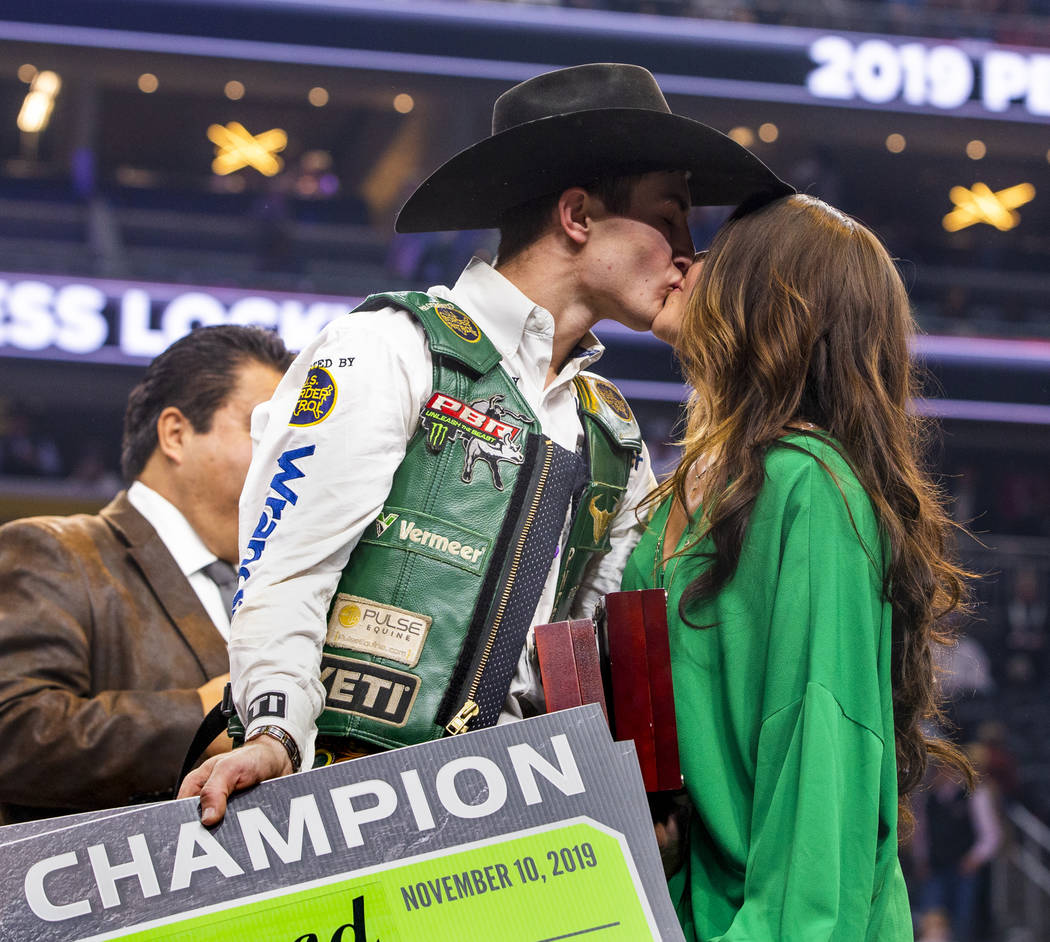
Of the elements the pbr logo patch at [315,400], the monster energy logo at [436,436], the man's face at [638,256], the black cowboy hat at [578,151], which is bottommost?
the monster energy logo at [436,436]

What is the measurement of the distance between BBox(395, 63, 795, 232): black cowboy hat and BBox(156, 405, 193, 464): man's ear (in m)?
0.94

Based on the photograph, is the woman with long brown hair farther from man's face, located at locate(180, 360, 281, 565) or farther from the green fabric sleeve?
man's face, located at locate(180, 360, 281, 565)

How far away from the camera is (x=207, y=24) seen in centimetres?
1228

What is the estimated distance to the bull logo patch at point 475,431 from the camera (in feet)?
6.34

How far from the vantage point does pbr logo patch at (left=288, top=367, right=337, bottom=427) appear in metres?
1.82

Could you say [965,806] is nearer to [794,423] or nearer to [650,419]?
[650,419]

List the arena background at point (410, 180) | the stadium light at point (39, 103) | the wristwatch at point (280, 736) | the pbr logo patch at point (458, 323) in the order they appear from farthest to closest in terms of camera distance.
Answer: the stadium light at point (39, 103) → the arena background at point (410, 180) → the pbr logo patch at point (458, 323) → the wristwatch at point (280, 736)

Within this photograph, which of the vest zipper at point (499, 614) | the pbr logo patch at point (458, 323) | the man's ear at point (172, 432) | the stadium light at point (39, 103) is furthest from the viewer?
the stadium light at point (39, 103)

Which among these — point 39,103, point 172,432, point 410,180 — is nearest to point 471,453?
point 172,432

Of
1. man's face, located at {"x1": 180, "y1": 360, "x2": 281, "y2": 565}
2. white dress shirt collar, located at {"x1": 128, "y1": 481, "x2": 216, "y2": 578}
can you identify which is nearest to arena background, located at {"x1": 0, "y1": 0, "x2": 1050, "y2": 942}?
man's face, located at {"x1": 180, "y1": 360, "x2": 281, "y2": 565}

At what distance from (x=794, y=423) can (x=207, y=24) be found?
38.8 feet

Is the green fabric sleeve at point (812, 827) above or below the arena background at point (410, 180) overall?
below

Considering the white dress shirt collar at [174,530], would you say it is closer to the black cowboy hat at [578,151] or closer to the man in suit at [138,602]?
the man in suit at [138,602]

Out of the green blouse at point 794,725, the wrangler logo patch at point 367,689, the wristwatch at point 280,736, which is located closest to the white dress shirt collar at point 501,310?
the green blouse at point 794,725
